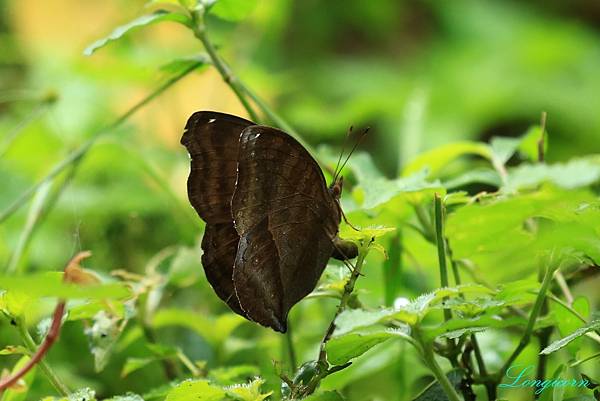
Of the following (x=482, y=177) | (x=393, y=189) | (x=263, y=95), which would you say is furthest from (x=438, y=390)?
(x=263, y=95)

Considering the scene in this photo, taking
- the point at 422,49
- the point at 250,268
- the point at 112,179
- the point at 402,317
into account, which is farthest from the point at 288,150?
the point at 422,49

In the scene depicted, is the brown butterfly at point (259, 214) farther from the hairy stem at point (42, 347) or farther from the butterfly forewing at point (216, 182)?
the hairy stem at point (42, 347)

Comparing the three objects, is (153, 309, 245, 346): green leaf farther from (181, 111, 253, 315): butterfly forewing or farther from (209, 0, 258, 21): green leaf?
(209, 0, 258, 21): green leaf

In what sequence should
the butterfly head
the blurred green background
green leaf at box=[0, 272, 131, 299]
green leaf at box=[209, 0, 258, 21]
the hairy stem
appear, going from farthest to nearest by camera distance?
the blurred green background
green leaf at box=[209, 0, 258, 21]
the butterfly head
the hairy stem
green leaf at box=[0, 272, 131, 299]

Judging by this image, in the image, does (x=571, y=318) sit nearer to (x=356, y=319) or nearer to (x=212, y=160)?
(x=356, y=319)

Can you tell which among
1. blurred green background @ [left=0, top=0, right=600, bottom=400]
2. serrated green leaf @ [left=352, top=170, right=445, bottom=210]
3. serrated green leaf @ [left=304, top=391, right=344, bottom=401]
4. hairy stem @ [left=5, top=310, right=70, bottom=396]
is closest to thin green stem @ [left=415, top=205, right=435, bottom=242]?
serrated green leaf @ [left=352, top=170, right=445, bottom=210]

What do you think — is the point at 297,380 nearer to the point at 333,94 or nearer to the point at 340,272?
the point at 340,272
